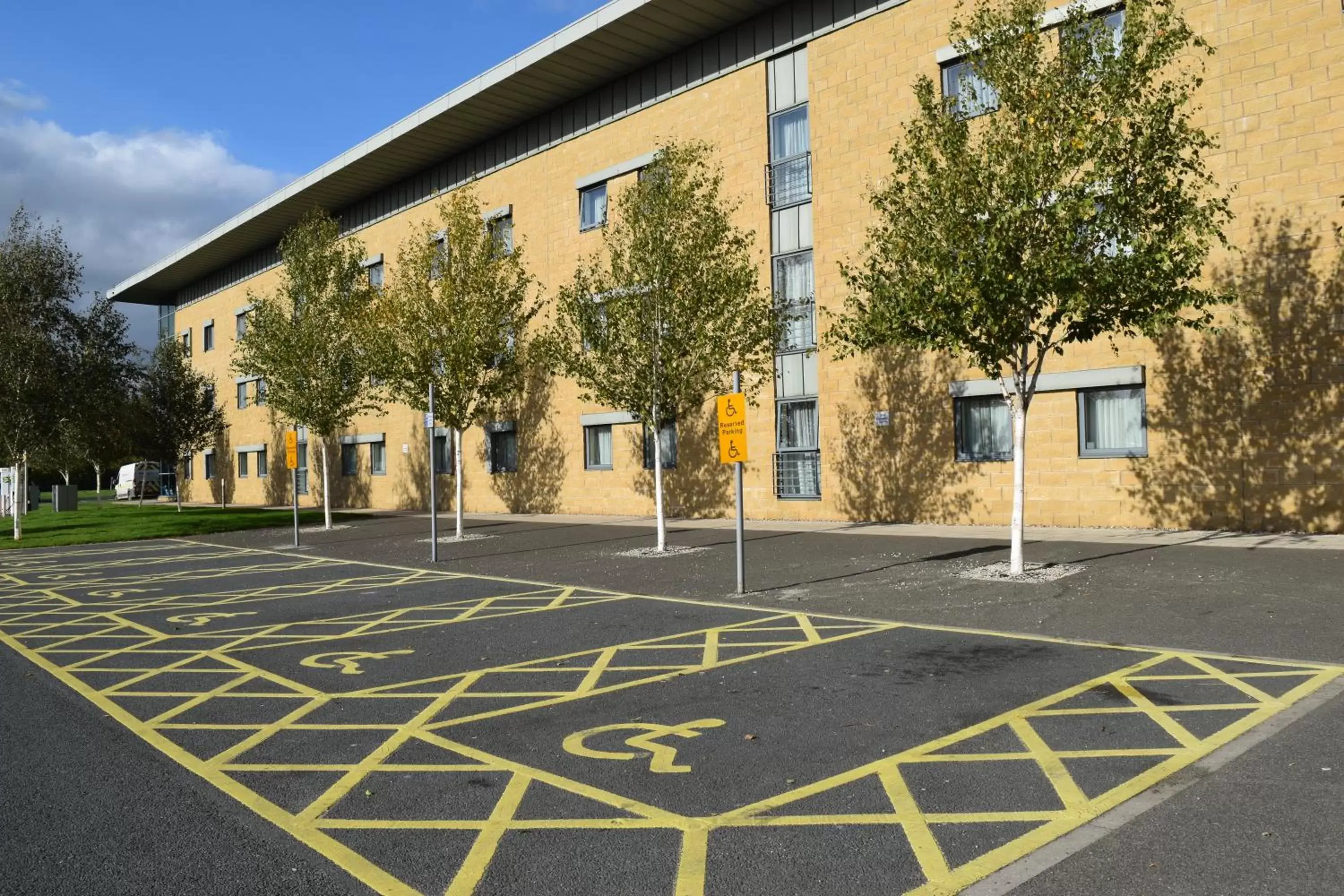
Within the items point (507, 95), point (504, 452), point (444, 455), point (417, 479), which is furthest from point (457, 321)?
point (417, 479)

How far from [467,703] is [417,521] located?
889 inches

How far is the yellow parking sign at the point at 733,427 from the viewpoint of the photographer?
11.5m

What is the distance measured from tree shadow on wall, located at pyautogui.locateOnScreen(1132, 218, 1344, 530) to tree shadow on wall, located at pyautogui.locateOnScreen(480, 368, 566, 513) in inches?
658

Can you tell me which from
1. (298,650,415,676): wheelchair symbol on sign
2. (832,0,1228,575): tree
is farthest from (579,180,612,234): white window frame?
(298,650,415,676): wheelchair symbol on sign

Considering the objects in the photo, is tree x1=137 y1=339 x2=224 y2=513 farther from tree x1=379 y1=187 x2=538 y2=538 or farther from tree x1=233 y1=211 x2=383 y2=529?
tree x1=379 y1=187 x2=538 y2=538

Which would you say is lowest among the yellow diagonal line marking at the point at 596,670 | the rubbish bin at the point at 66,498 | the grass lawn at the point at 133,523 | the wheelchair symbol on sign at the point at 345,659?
the wheelchair symbol on sign at the point at 345,659

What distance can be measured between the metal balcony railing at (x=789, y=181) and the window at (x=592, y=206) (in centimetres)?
595

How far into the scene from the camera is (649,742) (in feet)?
18.9

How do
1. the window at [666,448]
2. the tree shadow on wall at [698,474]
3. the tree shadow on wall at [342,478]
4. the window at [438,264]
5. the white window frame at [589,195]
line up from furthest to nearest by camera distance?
1. the tree shadow on wall at [342,478]
2. the white window frame at [589,195]
3. the window at [666,448]
4. the tree shadow on wall at [698,474]
5. the window at [438,264]

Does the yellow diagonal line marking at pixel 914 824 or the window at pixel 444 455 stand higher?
the window at pixel 444 455

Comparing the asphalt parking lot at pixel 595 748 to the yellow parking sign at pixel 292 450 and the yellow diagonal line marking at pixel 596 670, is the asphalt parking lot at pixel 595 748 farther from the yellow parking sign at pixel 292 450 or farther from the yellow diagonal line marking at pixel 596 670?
the yellow parking sign at pixel 292 450

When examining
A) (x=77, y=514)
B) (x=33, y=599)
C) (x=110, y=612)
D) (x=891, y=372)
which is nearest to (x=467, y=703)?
(x=110, y=612)

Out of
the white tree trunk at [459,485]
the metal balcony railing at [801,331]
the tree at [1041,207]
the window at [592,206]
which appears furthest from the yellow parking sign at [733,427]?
the window at [592,206]

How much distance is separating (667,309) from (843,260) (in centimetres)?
646
